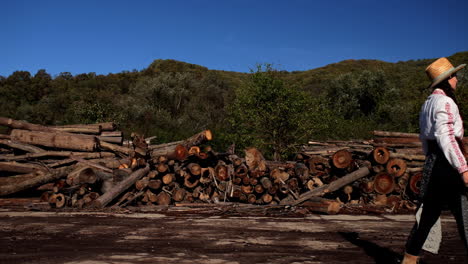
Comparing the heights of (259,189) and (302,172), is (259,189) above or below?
below

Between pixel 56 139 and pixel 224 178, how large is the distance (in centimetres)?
527

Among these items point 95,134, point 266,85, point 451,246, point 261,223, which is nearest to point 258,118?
point 266,85

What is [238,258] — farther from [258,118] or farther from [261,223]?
[258,118]

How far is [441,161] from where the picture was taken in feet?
10.3

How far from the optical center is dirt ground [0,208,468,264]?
4.12m

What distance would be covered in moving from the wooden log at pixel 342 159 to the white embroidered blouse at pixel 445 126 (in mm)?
5361

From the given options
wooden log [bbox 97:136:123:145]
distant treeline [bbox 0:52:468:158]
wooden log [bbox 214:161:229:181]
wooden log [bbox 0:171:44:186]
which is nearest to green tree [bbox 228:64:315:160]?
distant treeline [bbox 0:52:468:158]

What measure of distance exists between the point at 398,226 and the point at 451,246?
1455mm

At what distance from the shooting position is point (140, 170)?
29.8ft

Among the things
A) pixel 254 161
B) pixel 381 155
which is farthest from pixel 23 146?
pixel 381 155

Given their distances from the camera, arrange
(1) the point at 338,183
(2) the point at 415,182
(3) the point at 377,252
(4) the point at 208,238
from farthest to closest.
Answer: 1. (1) the point at 338,183
2. (2) the point at 415,182
3. (4) the point at 208,238
4. (3) the point at 377,252

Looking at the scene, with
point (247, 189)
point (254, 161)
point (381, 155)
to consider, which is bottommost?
point (247, 189)

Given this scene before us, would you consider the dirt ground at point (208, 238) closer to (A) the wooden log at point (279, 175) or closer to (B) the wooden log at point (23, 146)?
(A) the wooden log at point (279, 175)

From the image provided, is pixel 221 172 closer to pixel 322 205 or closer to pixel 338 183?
pixel 322 205
